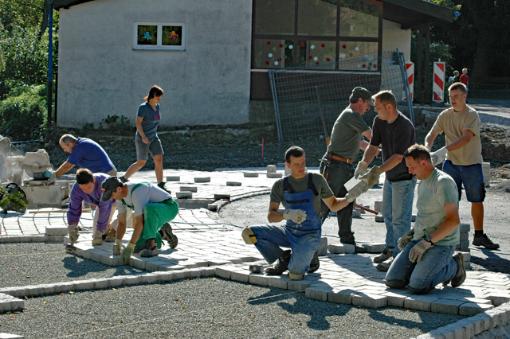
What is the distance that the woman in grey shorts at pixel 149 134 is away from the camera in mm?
16883

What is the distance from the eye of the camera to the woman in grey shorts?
1688 centimetres

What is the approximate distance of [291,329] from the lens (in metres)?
8.17

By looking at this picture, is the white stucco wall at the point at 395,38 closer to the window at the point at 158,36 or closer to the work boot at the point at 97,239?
the window at the point at 158,36

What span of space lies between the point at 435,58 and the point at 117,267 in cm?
3558

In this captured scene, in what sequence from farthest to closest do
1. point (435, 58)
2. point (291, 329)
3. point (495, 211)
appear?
1. point (435, 58)
2. point (495, 211)
3. point (291, 329)

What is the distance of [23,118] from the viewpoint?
31.5 meters

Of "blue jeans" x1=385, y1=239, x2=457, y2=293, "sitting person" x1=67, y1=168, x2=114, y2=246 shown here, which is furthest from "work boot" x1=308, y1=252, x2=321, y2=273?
"sitting person" x1=67, y1=168, x2=114, y2=246

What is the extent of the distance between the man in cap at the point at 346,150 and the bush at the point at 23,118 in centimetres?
1912

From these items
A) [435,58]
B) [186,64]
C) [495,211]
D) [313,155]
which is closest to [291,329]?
[495,211]

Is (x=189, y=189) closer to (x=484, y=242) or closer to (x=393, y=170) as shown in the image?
(x=484, y=242)

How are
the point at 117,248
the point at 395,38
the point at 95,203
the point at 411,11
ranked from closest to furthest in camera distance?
the point at 117,248 → the point at 95,203 → the point at 411,11 → the point at 395,38

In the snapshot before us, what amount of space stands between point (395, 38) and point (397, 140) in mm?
21136

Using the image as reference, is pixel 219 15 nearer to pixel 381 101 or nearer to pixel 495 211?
pixel 495 211

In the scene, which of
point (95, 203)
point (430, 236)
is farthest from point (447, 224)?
point (95, 203)
